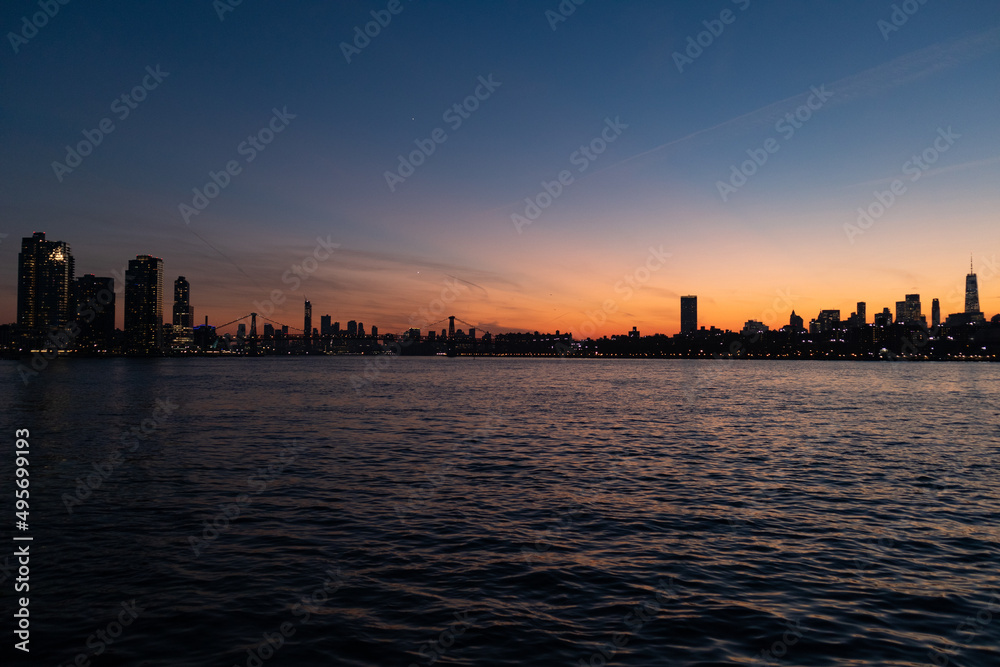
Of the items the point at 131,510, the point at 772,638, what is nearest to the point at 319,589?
A: the point at 772,638

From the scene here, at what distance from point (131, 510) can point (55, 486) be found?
5463mm

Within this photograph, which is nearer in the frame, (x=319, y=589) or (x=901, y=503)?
(x=319, y=589)

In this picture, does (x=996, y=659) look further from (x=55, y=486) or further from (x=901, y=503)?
(x=55, y=486)

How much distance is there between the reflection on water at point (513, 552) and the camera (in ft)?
30.4

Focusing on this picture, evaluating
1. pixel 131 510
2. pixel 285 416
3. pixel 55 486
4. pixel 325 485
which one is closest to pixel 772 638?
pixel 325 485

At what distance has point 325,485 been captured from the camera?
810 inches

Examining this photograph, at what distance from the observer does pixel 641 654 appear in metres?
8.85

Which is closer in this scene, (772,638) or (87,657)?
(87,657)

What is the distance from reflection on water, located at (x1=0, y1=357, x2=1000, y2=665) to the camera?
9.27 m

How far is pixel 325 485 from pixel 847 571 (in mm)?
15529

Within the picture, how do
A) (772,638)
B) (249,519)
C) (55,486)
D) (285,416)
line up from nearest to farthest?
(772,638), (249,519), (55,486), (285,416)

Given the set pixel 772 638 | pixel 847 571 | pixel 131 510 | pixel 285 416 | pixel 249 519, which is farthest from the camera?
pixel 285 416

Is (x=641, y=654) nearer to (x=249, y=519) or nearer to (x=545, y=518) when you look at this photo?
(x=545, y=518)

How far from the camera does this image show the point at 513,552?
13.4m
